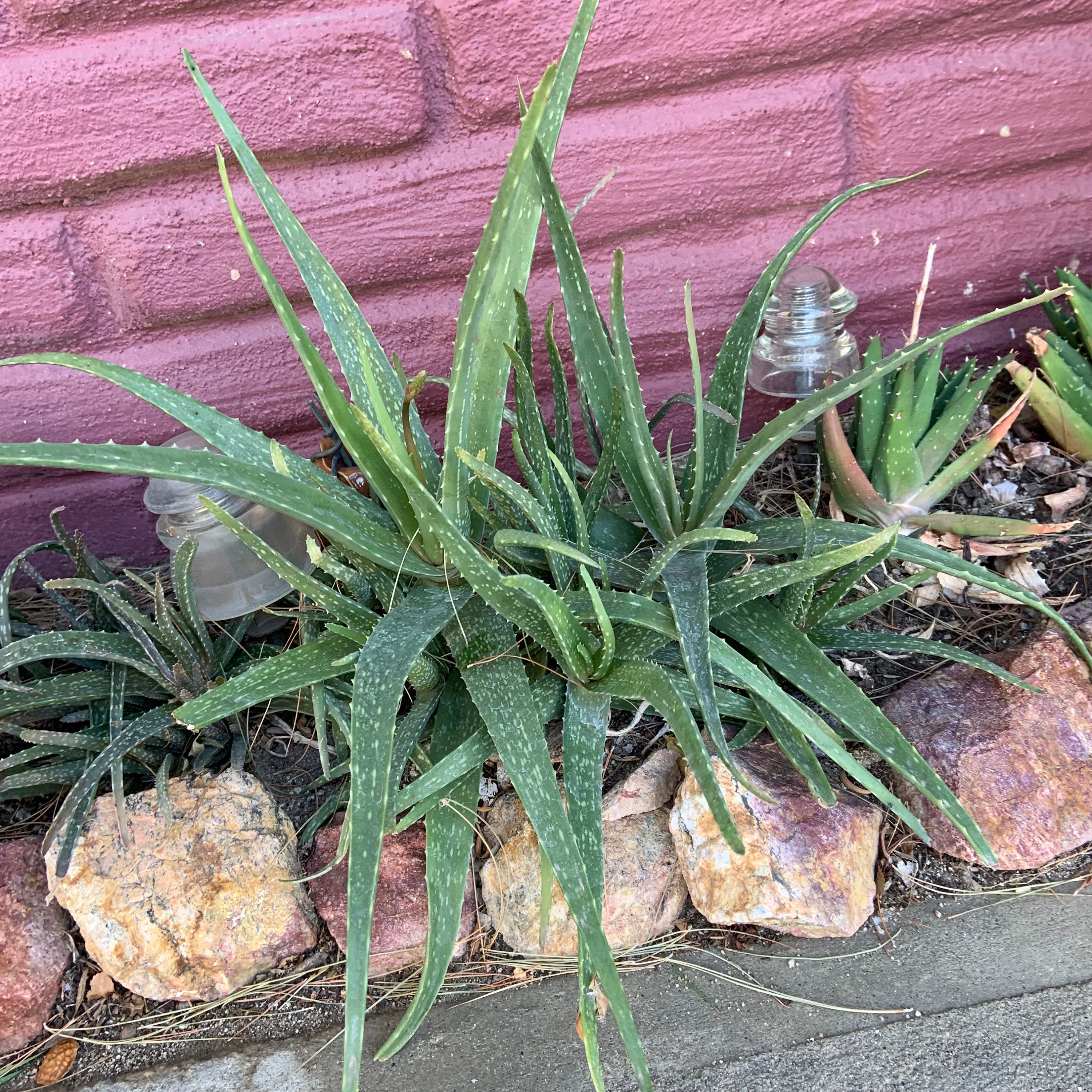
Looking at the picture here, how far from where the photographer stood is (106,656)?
35.4 inches

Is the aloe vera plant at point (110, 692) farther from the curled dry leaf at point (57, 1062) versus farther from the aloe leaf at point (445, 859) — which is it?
the aloe leaf at point (445, 859)

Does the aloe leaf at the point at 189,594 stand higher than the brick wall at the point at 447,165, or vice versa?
the brick wall at the point at 447,165

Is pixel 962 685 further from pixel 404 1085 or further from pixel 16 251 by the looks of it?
pixel 16 251

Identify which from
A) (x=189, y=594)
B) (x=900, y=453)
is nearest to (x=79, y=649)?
(x=189, y=594)

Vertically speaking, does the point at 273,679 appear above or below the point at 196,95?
below

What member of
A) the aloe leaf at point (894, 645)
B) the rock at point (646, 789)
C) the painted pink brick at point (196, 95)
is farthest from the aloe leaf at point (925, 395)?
the painted pink brick at point (196, 95)

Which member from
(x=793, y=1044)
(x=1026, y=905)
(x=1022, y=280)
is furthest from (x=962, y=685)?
(x=1022, y=280)

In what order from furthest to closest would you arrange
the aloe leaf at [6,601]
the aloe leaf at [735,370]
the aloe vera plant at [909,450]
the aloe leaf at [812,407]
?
the aloe vera plant at [909,450]
the aloe leaf at [6,601]
the aloe leaf at [735,370]
the aloe leaf at [812,407]

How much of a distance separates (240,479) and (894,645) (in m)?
0.72

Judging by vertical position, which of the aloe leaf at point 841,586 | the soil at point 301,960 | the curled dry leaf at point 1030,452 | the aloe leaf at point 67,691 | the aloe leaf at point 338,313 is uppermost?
the aloe leaf at point 338,313

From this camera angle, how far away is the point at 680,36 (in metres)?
1.10

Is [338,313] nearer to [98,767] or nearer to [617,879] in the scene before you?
[98,767]

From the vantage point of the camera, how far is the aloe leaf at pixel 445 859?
70 centimetres

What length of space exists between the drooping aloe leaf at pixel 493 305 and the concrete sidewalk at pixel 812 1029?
1.80 ft
